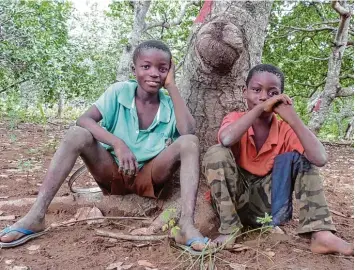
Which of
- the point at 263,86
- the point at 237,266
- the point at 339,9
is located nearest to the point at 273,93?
the point at 263,86

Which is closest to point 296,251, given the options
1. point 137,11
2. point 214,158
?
point 214,158

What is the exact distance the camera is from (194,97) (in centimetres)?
297

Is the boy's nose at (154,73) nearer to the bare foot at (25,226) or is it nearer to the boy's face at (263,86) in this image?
the boy's face at (263,86)

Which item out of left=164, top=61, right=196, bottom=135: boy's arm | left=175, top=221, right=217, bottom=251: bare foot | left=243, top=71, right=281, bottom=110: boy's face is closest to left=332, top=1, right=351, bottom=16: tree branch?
left=243, top=71, right=281, bottom=110: boy's face

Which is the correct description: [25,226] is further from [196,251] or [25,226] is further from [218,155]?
[218,155]

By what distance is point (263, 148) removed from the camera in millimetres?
2551

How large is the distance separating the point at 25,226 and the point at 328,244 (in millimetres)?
1739

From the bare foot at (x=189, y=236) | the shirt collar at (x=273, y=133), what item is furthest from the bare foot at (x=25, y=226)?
the shirt collar at (x=273, y=133)

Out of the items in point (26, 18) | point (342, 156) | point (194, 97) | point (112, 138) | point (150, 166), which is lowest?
point (342, 156)

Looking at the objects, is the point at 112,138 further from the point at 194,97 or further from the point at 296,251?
the point at 296,251

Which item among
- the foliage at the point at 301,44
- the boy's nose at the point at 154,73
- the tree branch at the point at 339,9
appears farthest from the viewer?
the foliage at the point at 301,44

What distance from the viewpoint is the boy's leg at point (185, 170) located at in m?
2.23

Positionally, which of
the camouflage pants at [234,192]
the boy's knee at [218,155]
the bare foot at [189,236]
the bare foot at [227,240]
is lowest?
the bare foot at [227,240]

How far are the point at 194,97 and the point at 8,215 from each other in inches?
62.0
